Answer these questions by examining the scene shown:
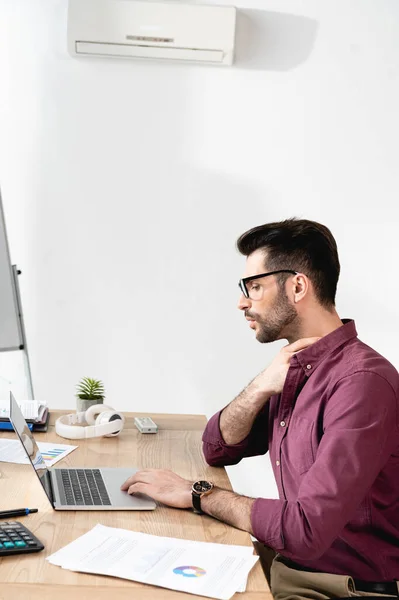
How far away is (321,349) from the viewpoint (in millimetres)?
1639

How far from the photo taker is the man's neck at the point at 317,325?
172cm

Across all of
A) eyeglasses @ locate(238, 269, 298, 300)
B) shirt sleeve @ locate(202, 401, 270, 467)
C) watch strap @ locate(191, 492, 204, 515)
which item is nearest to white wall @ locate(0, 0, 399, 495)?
shirt sleeve @ locate(202, 401, 270, 467)

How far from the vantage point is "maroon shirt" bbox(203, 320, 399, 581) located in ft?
4.36

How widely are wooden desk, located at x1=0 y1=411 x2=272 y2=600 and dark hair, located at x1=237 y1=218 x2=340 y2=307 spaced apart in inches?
20.9

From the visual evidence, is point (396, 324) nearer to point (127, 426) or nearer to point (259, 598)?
point (127, 426)

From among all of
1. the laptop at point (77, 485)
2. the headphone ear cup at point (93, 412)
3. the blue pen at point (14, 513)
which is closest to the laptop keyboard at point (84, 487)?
the laptop at point (77, 485)

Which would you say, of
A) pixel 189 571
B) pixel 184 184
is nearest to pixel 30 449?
pixel 189 571

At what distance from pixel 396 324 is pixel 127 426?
1613 millimetres

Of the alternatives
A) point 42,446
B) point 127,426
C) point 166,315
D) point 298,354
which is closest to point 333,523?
point 298,354

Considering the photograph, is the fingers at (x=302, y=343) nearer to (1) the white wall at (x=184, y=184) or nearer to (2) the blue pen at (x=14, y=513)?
(2) the blue pen at (x=14, y=513)

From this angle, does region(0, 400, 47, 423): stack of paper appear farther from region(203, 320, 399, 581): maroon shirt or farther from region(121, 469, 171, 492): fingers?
region(203, 320, 399, 581): maroon shirt

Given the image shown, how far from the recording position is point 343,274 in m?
3.41

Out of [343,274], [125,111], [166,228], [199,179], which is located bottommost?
[343,274]

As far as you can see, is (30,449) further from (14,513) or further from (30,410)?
(30,410)
